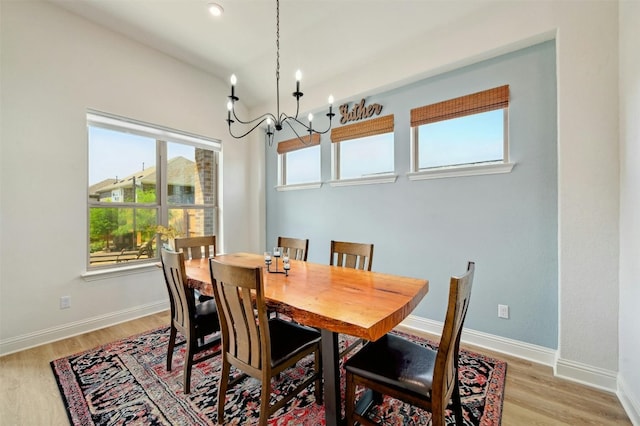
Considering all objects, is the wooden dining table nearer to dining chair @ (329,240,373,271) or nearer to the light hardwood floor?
dining chair @ (329,240,373,271)

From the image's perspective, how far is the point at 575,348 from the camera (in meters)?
2.03

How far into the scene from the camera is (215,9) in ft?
9.05

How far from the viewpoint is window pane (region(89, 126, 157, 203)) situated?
10.1 ft

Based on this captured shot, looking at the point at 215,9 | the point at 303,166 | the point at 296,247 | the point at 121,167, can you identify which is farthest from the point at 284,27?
the point at 121,167

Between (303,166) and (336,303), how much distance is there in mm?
2950

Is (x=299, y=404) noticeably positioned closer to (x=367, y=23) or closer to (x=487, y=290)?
(x=487, y=290)

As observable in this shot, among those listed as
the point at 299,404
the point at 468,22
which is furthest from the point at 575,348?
the point at 468,22

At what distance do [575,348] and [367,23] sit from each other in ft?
10.8

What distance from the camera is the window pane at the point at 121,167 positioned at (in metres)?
3.09

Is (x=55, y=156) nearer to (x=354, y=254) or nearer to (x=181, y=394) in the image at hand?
(x=181, y=394)

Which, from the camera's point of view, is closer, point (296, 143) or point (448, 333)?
point (448, 333)

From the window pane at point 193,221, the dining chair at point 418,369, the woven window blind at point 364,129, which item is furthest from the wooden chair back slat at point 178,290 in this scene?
the woven window blind at point 364,129

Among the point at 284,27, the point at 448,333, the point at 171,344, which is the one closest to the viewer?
the point at 448,333

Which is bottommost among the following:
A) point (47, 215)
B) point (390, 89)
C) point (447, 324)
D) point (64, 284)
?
point (64, 284)
